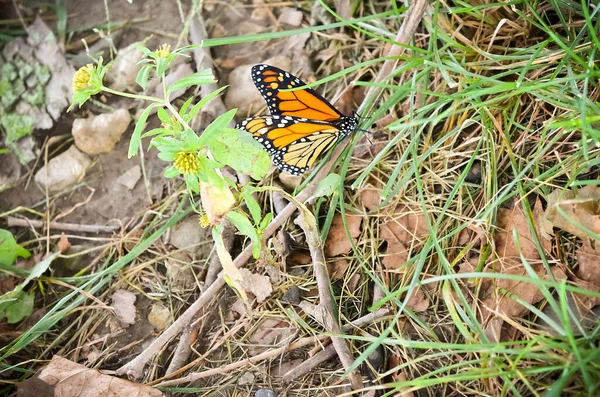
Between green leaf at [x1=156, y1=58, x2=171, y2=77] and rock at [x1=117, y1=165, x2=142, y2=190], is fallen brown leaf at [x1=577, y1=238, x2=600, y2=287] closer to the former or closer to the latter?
green leaf at [x1=156, y1=58, x2=171, y2=77]

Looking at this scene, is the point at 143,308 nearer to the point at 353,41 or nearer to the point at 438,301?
the point at 438,301

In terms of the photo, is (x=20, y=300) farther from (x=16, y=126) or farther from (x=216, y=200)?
(x=216, y=200)

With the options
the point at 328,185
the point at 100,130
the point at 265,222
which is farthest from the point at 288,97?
the point at 100,130

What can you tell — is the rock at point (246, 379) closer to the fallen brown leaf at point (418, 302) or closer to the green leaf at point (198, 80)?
the fallen brown leaf at point (418, 302)

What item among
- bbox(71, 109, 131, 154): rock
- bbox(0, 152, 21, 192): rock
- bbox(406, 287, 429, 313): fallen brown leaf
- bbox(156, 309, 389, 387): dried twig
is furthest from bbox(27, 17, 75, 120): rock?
bbox(406, 287, 429, 313): fallen brown leaf

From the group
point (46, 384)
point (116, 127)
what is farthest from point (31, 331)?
point (116, 127)

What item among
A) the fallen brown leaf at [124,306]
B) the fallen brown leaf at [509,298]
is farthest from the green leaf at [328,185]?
the fallen brown leaf at [124,306]
